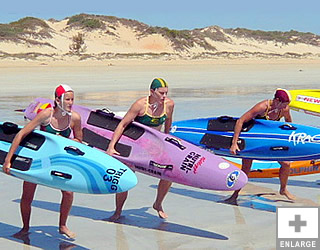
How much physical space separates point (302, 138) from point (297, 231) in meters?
2.79

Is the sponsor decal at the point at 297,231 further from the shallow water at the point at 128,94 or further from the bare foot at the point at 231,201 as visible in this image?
the shallow water at the point at 128,94

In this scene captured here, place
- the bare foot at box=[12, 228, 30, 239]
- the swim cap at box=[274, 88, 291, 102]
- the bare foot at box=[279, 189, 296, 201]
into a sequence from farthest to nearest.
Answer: the bare foot at box=[279, 189, 296, 201], the swim cap at box=[274, 88, 291, 102], the bare foot at box=[12, 228, 30, 239]

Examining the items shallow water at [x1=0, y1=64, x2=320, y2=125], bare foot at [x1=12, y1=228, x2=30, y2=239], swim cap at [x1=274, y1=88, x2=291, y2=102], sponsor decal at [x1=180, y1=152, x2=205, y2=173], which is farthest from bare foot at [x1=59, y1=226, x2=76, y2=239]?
shallow water at [x1=0, y1=64, x2=320, y2=125]

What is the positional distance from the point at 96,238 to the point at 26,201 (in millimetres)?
731

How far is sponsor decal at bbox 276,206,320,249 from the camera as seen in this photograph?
215 inches

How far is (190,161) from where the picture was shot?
6.85 m

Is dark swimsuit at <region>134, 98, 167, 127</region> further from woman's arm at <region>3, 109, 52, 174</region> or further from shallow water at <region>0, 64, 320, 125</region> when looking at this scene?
shallow water at <region>0, 64, 320, 125</region>

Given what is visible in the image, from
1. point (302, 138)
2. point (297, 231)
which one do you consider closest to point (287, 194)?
point (302, 138)

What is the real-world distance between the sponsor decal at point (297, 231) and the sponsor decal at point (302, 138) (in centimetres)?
241

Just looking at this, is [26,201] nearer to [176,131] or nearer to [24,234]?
[24,234]

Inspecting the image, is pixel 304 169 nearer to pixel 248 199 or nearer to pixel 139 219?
pixel 248 199

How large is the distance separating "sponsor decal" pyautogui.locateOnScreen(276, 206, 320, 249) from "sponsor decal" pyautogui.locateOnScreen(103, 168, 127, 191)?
141 cm

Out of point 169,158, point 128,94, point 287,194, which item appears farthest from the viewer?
point 128,94

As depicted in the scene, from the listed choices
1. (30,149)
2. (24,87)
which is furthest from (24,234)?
(24,87)
